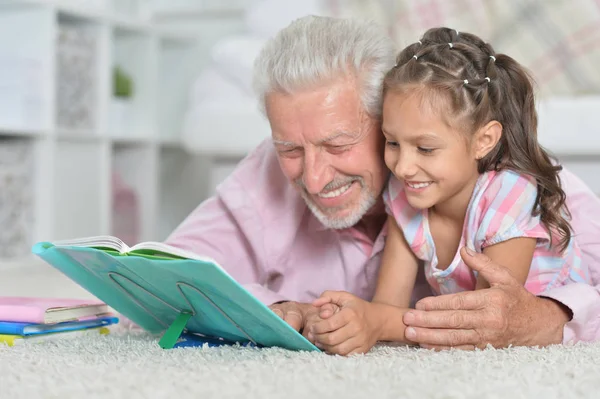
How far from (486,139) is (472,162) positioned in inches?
1.8

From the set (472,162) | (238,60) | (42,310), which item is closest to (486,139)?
(472,162)

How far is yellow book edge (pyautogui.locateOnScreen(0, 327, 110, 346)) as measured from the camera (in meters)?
1.45

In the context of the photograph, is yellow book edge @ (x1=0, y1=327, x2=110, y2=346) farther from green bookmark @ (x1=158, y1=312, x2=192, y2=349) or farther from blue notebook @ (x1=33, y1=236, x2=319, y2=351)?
green bookmark @ (x1=158, y1=312, x2=192, y2=349)

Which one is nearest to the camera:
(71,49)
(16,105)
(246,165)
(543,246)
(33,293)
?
(543,246)

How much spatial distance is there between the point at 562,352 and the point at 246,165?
82 centimetres

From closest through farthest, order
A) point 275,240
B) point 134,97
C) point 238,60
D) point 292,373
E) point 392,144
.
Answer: point 292,373 < point 392,144 < point 275,240 < point 238,60 < point 134,97

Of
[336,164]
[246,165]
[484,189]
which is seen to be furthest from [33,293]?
[484,189]

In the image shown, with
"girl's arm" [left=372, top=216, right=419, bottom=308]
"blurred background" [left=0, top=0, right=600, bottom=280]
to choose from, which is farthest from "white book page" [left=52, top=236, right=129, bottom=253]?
"blurred background" [left=0, top=0, right=600, bottom=280]

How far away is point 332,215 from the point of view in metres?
1.64

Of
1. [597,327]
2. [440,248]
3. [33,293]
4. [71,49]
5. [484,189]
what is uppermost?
[71,49]

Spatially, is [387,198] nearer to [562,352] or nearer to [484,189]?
[484,189]

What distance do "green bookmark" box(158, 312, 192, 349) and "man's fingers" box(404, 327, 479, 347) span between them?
1.23 ft

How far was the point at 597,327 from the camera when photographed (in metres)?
1.49

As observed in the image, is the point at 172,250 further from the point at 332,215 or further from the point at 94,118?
the point at 94,118
